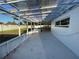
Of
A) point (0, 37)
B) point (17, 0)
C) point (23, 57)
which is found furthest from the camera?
point (0, 37)

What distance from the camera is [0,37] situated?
19.2ft

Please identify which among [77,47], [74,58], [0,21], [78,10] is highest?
[78,10]

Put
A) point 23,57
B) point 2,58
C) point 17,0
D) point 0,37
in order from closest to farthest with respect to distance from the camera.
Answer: point 17,0, point 2,58, point 23,57, point 0,37

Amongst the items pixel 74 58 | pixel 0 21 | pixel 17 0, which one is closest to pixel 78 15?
pixel 74 58

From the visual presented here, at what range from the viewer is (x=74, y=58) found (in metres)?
5.18

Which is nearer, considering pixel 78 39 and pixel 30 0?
pixel 30 0

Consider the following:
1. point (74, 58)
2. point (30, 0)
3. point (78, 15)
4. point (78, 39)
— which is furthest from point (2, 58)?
point (78, 15)

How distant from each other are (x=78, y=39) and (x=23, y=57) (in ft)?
8.58

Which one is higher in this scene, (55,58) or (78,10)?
(78,10)

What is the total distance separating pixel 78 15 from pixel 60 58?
7.18 ft

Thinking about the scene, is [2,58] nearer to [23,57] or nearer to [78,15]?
[23,57]

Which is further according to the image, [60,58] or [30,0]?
[60,58]

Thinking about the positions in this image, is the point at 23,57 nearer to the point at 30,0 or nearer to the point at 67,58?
the point at 67,58

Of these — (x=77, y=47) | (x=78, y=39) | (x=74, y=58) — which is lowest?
(x=74, y=58)
